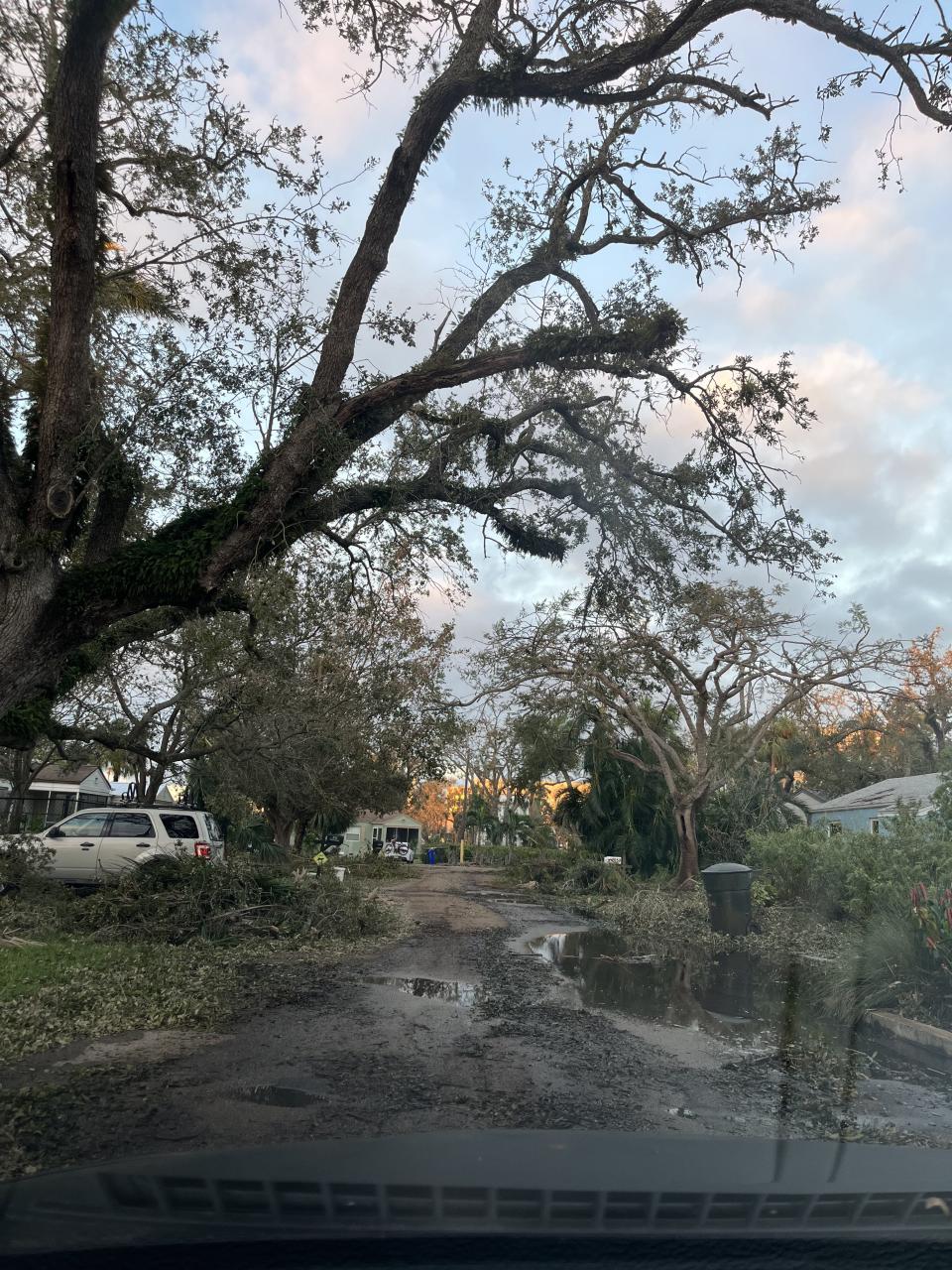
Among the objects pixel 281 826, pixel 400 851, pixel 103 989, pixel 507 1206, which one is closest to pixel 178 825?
pixel 103 989

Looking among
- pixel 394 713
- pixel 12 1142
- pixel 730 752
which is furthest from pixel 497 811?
pixel 12 1142

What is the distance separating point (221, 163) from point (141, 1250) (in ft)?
35.9

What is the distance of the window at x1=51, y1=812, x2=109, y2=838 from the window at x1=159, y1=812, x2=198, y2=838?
3.64 ft

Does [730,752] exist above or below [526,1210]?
above

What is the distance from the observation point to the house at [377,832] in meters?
60.5

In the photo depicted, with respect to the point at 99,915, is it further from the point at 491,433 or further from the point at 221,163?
the point at 221,163

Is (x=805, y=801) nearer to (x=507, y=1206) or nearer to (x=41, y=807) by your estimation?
(x=41, y=807)

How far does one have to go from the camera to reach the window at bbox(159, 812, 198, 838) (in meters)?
18.3

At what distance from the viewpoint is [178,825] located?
18500mm

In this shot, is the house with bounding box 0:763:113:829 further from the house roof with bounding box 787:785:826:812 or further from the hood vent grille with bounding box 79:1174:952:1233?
the house roof with bounding box 787:785:826:812

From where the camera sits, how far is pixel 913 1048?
9.15m

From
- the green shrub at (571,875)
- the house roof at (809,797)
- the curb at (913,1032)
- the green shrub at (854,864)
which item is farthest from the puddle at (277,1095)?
the house roof at (809,797)

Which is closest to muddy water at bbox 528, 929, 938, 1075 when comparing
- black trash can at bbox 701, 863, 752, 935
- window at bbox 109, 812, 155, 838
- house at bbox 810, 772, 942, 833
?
black trash can at bbox 701, 863, 752, 935

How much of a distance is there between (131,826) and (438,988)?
9.29 metres
